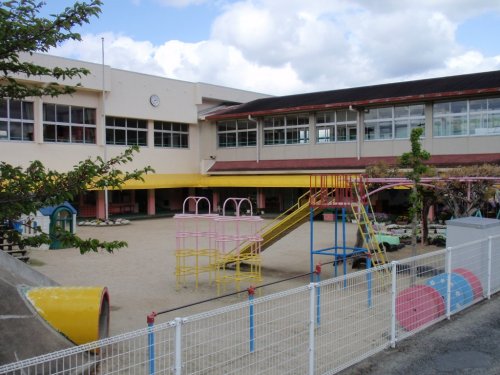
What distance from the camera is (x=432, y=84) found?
2853 cm

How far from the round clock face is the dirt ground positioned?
11935mm

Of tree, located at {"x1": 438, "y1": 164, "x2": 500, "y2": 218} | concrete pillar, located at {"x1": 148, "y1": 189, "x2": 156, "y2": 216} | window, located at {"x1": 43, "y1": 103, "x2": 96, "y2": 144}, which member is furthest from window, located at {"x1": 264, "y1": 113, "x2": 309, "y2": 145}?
tree, located at {"x1": 438, "y1": 164, "x2": 500, "y2": 218}

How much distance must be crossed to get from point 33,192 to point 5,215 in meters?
0.34

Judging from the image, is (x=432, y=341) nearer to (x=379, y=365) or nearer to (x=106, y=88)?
(x=379, y=365)

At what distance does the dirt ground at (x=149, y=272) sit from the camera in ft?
32.9

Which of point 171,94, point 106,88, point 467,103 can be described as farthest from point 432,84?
point 106,88

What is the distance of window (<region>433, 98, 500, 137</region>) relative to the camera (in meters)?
24.9

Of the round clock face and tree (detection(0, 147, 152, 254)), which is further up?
the round clock face

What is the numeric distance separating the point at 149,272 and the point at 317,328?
7.24 m

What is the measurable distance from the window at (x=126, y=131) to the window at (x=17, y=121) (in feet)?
15.7

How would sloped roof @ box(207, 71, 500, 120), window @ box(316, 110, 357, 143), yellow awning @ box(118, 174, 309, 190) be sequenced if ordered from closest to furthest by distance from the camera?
sloped roof @ box(207, 71, 500, 120)
window @ box(316, 110, 357, 143)
yellow awning @ box(118, 174, 309, 190)

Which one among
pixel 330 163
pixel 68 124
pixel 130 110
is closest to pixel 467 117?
pixel 330 163

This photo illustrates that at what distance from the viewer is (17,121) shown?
26469mm

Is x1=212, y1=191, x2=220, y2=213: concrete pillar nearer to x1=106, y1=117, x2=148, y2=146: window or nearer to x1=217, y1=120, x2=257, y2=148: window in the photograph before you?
x1=217, y1=120, x2=257, y2=148: window
